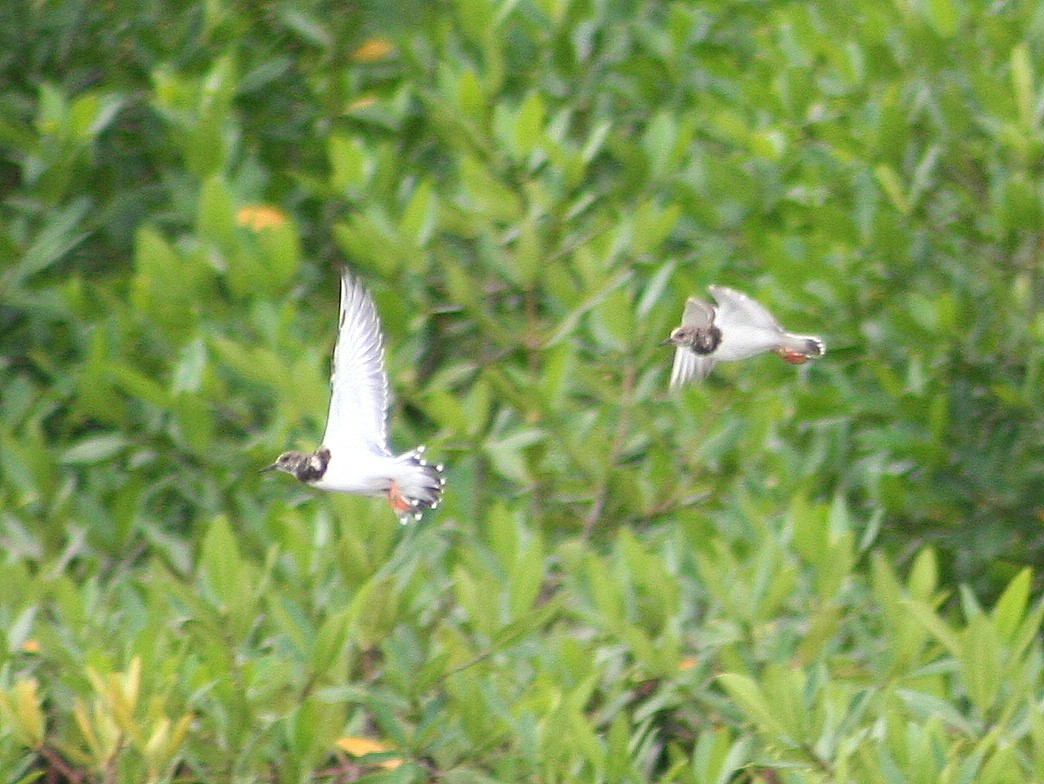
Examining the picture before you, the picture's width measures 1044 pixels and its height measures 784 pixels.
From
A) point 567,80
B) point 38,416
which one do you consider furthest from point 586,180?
point 38,416

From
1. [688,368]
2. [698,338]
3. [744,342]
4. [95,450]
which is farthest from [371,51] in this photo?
[744,342]

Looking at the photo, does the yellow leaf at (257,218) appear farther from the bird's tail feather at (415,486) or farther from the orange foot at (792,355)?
the orange foot at (792,355)

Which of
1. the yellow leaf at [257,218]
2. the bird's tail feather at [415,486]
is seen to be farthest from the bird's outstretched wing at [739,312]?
the yellow leaf at [257,218]

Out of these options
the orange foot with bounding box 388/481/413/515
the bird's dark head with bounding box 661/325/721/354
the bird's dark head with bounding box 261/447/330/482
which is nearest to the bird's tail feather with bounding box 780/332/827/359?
the bird's dark head with bounding box 661/325/721/354

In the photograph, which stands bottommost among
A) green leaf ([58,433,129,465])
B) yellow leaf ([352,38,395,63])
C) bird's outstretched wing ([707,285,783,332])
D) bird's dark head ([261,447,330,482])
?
green leaf ([58,433,129,465])

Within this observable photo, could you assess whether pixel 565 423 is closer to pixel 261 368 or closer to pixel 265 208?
pixel 261 368

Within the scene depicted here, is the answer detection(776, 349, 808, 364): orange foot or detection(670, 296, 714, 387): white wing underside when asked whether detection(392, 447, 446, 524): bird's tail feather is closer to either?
detection(670, 296, 714, 387): white wing underside
